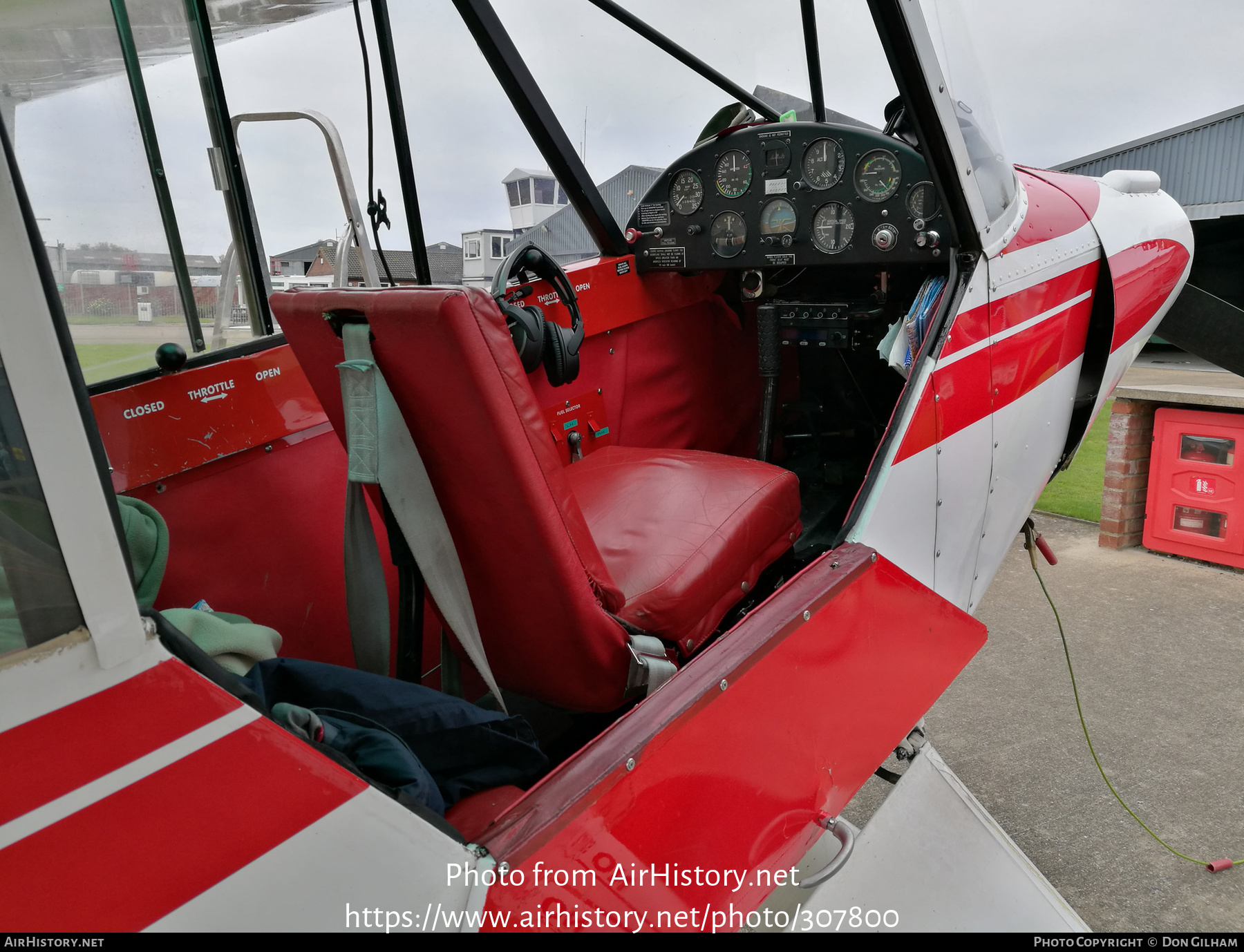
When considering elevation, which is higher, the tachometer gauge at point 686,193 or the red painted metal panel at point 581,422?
the tachometer gauge at point 686,193

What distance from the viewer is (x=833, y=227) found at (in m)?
2.47

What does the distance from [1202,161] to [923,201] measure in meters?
13.0

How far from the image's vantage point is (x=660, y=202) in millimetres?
2705

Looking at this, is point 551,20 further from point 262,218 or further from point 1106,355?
point 1106,355

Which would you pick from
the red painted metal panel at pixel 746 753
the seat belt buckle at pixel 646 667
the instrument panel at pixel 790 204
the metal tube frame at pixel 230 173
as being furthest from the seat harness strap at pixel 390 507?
the instrument panel at pixel 790 204

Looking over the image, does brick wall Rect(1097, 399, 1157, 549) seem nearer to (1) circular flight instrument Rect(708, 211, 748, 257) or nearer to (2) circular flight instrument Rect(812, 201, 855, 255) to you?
(2) circular flight instrument Rect(812, 201, 855, 255)

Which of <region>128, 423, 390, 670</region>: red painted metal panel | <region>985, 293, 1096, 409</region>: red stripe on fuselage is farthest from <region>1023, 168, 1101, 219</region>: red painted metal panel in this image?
<region>128, 423, 390, 670</region>: red painted metal panel

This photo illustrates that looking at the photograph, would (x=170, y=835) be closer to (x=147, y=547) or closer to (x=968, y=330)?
(x=147, y=547)

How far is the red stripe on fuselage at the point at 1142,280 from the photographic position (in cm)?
234

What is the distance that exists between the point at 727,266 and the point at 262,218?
4.43 feet

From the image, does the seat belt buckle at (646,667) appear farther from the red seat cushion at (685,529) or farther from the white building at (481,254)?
the white building at (481,254)

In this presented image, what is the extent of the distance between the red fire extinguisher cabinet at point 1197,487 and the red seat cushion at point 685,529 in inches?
126

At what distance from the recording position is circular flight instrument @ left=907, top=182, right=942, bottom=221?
2.24m

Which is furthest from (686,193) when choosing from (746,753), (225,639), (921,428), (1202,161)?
(1202,161)
